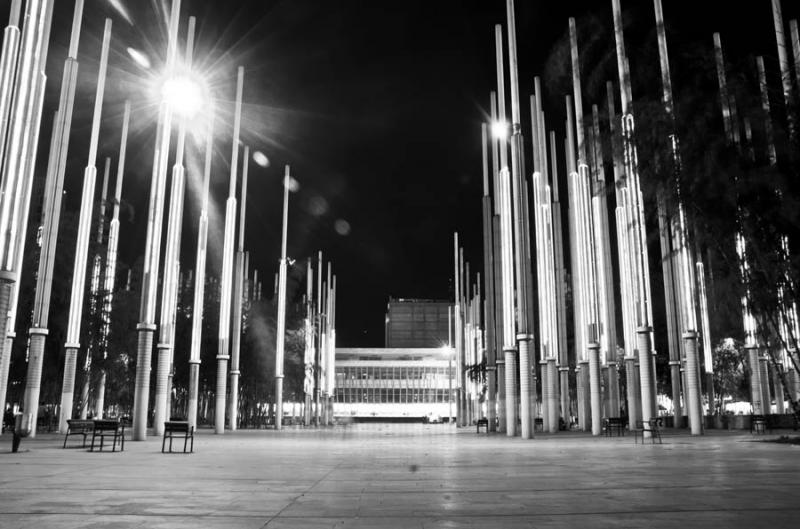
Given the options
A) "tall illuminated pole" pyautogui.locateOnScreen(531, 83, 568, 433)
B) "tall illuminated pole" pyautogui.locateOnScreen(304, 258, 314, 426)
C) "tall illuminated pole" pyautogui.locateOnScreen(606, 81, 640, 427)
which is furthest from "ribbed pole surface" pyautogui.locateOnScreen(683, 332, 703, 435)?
"tall illuminated pole" pyautogui.locateOnScreen(304, 258, 314, 426)

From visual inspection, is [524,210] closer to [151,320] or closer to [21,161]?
[151,320]

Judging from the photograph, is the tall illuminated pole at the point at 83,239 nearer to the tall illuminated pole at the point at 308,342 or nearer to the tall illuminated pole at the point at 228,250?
the tall illuminated pole at the point at 228,250

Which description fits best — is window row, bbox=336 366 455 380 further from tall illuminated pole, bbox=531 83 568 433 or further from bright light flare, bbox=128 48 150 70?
bright light flare, bbox=128 48 150 70

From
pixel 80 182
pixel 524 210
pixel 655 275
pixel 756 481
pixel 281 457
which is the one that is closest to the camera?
pixel 756 481

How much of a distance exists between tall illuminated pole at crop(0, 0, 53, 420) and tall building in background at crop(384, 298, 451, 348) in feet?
436

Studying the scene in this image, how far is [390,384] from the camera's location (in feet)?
436

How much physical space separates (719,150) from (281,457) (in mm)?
12151

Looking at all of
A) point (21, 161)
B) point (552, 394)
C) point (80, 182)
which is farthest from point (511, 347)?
point (80, 182)

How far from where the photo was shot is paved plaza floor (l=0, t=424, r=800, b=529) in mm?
6457

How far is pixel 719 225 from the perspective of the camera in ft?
50.1

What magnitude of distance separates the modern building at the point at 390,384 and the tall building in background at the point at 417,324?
54.9 feet

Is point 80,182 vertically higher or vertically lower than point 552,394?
higher

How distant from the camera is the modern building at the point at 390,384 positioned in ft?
429

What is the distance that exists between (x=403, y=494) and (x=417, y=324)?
144 meters
